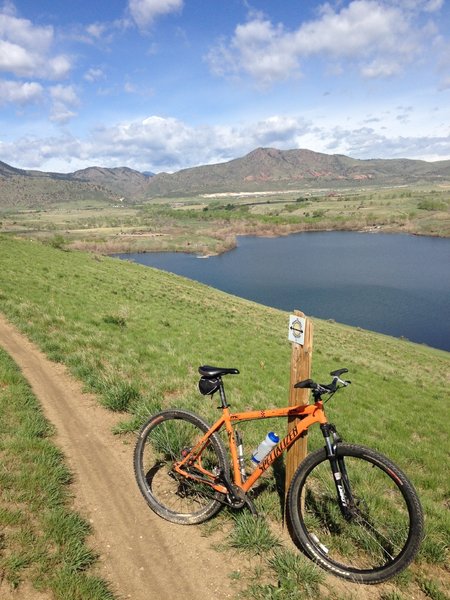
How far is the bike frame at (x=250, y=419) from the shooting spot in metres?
4.85

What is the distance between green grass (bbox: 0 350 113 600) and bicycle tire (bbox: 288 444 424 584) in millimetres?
2416

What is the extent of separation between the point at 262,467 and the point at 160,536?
1.60m

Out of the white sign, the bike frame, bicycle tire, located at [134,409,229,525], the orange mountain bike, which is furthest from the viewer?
bicycle tire, located at [134,409,229,525]

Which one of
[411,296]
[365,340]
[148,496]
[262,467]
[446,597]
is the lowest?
[411,296]

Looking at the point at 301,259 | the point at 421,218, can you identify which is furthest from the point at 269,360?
the point at 421,218

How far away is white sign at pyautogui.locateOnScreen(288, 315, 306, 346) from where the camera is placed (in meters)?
5.09

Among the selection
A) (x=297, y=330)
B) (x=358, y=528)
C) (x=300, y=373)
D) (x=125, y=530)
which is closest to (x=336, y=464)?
(x=358, y=528)

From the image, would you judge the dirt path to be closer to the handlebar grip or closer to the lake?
the handlebar grip

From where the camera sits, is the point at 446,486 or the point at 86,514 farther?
the point at 446,486

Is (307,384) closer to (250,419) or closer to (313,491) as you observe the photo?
(250,419)

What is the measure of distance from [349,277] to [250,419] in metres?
97.4

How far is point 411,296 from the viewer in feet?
260

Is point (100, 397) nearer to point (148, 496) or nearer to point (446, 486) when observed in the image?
point (148, 496)

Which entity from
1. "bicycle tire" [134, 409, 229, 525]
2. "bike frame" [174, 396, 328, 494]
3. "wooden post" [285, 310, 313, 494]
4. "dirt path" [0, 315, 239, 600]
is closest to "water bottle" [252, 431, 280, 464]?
"bike frame" [174, 396, 328, 494]
